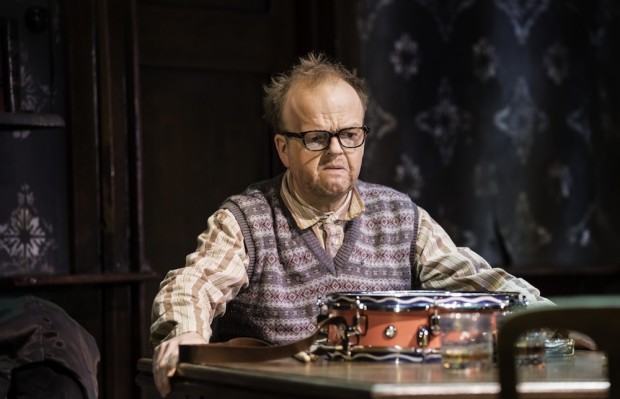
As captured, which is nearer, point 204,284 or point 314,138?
point 204,284

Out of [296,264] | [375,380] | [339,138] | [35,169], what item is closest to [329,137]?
[339,138]

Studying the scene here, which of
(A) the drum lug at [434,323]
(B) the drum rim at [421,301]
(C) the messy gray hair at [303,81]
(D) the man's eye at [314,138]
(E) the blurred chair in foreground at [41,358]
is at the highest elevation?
(C) the messy gray hair at [303,81]

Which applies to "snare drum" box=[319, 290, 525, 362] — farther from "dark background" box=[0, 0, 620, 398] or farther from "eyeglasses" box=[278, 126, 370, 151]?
"dark background" box=[0, 0, 620, 398]

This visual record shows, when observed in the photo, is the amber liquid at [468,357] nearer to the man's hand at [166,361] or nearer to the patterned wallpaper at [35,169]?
the man's hand at [166,361]

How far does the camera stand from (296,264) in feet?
9.55

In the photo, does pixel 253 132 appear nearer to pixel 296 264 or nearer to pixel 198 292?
pixel 296 264

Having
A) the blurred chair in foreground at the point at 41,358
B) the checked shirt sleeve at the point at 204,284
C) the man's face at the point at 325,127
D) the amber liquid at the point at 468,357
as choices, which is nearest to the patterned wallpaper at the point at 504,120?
the blurred chair in foreground at the point at 41,358

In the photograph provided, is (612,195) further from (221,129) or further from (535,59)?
(221,129)

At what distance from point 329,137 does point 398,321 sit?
682 millimetres

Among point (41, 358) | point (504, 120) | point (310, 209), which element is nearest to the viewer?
point (310, 209)

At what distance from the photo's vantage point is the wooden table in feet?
6.11

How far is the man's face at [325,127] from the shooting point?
289 cm

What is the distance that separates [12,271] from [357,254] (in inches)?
66.4

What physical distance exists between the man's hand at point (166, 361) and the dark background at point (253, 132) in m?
1.84
